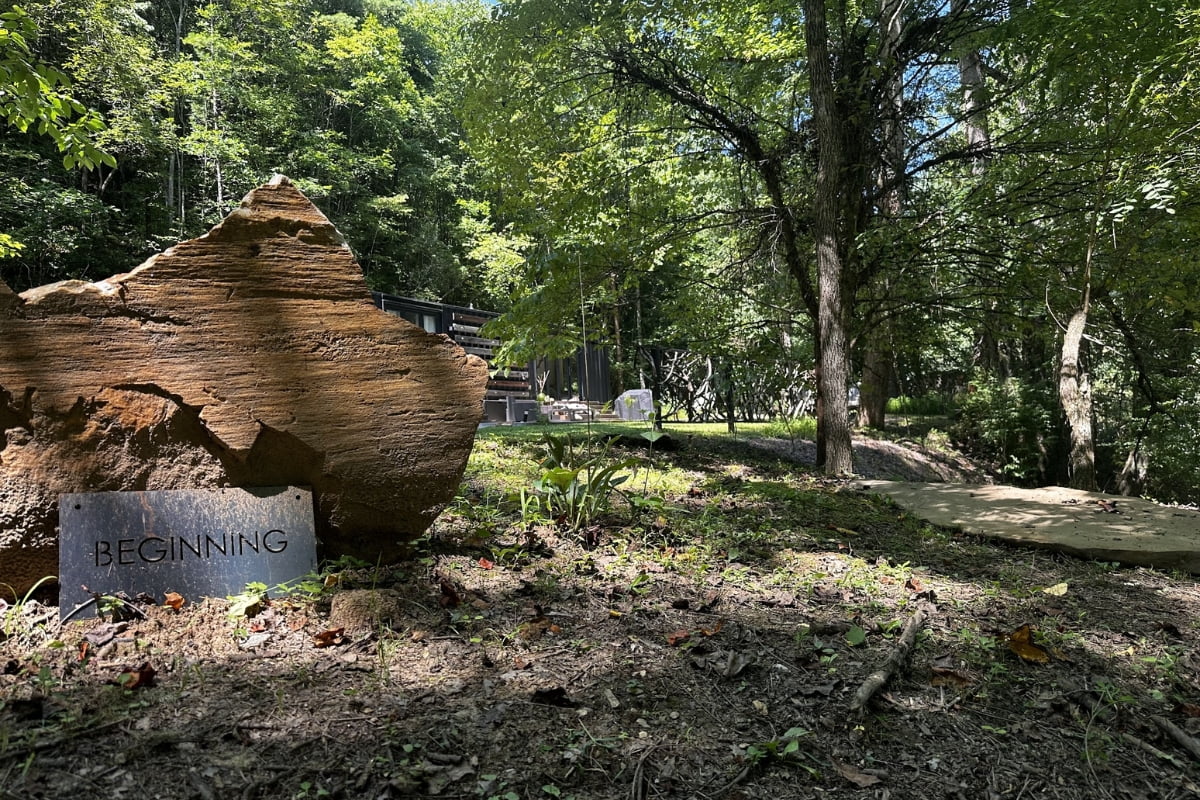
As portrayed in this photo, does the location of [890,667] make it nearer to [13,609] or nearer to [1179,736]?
[1179,736]

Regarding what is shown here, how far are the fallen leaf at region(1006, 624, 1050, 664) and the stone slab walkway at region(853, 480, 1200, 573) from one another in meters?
2.02

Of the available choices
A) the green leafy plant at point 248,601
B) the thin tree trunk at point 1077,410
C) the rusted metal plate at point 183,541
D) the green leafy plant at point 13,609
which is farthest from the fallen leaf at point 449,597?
the thin tree trunk at point 1077,410

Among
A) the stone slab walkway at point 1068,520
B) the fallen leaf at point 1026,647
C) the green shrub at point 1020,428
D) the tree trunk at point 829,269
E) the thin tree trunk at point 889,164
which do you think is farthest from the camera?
the green shrub at point 1020,428

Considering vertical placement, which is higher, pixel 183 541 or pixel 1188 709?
pixel 183 541

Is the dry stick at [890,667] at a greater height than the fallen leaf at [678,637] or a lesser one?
lesser

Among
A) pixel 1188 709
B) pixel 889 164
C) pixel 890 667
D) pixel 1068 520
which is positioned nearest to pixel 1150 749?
pixel 1188 709

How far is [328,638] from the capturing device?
2.30 meters

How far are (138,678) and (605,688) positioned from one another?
1384 mm

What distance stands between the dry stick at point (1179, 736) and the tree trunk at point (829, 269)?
4.92 meters

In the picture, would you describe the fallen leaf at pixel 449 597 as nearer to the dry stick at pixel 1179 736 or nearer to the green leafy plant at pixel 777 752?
the green leafy plant at pixel 777 752

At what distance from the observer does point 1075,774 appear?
182cm

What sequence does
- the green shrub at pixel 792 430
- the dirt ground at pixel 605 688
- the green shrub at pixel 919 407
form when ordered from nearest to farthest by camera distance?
the dirt ground at pixel 605 688 → the green shrub at pixel 792 430 → the green shrub at pixel 919 407

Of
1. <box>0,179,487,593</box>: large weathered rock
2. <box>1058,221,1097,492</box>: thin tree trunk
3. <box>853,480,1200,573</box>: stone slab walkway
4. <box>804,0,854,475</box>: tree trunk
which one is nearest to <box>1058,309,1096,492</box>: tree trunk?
<box>1058,221,1097,492</box>: thin tree trunk

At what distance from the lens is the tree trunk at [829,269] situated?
6726 millimetres
